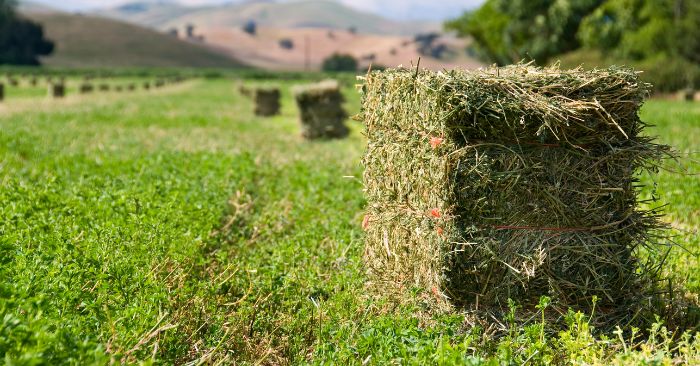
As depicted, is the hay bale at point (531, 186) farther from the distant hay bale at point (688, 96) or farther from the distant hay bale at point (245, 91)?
the distant hay bale at point (245, 91)

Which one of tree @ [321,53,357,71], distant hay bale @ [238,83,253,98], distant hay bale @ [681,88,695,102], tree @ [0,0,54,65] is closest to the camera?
distant hay bale @ [681,88,695,102]

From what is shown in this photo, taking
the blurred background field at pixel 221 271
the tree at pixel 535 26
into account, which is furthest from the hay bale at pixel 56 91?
the tree at pixel 535 26

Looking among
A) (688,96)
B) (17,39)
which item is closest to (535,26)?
(688,96)

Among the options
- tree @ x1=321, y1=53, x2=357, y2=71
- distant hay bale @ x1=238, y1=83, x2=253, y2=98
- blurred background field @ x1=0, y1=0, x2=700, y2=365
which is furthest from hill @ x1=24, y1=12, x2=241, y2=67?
blurred background field @ x1=0, y1=0, x2=700, y2=365

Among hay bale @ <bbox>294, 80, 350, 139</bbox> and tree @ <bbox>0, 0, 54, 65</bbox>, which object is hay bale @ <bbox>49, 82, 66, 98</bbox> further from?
tree @ <bbox>0, 0, 54, 65</bbox>

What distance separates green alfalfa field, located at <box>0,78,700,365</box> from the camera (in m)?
4.65

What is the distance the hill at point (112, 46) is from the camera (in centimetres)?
14712

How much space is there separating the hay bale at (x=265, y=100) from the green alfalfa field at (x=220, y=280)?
62.0 ft

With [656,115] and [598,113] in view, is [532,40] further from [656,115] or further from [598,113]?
[598,113]

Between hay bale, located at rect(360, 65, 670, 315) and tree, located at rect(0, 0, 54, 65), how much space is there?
119 metres

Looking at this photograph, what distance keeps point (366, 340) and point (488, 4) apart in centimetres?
7177

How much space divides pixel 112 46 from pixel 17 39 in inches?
1871

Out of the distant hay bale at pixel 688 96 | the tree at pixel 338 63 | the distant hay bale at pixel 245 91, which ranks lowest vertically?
the tree at pixel 338 63

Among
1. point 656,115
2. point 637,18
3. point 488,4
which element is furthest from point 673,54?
point 488,4
